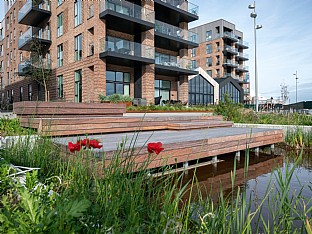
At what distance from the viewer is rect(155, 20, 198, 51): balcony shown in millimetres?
18288

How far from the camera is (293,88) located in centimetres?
3838

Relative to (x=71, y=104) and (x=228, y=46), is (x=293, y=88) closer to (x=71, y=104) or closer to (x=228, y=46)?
(x=228, y=46)

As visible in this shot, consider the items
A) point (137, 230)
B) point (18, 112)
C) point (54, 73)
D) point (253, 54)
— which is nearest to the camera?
point (137, 230)

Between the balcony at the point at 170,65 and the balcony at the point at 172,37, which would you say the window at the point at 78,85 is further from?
the balcony at the point at 172,37

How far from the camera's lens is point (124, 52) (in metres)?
15.6

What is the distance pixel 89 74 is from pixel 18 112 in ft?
33.5

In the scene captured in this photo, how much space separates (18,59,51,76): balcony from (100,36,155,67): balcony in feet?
20.0

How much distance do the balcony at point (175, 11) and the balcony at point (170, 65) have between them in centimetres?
364

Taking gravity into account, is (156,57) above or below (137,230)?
above

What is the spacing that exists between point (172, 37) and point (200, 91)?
12827 millimetres

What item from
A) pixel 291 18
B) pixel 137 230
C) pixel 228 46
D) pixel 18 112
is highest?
pixel 228 46

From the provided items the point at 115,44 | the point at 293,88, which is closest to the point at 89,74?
the point at 115,44

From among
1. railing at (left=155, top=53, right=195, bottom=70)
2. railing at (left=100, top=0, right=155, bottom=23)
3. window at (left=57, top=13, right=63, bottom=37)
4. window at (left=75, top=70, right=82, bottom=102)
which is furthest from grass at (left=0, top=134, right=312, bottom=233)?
window at (left=57, top=13, right=63, bottom=37)

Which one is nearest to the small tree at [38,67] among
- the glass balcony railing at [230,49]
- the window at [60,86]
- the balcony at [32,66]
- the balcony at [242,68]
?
the balcony at [32,66]
